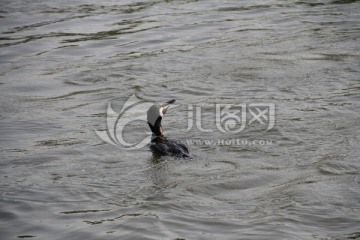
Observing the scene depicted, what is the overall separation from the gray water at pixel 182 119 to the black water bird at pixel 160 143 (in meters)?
0.10

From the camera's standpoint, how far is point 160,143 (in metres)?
7.84

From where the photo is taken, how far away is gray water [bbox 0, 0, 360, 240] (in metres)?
6.28

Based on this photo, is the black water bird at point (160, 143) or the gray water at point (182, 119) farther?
the black water bird at point (160, 143)

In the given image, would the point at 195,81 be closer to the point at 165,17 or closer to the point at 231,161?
the point at 231,161

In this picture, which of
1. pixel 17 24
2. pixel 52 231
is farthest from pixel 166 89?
pixel 17 24

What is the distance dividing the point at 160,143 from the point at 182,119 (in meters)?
1.46

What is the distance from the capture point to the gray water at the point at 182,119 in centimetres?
628

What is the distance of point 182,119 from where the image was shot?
924cm

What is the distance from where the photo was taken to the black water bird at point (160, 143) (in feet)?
25.3

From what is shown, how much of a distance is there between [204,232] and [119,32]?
9.09 metres

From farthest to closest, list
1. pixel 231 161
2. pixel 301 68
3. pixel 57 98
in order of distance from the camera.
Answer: pixel 301 68, pixel 57 98, pixel 231 161

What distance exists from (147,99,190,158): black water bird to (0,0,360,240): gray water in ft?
0.32

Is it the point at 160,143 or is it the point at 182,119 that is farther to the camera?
the point at 182,119

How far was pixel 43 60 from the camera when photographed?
492 inches
